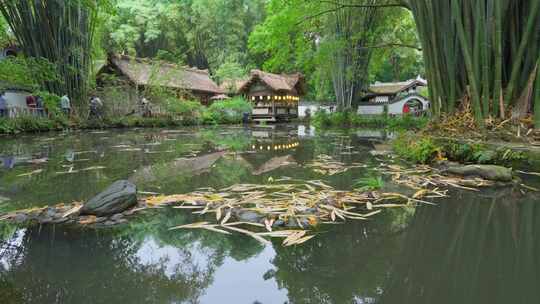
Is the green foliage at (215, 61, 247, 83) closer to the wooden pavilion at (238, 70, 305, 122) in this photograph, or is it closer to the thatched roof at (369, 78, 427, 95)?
the wooden pavilion at (238, 70, 305, 122)

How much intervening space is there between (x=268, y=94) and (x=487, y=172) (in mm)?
27635

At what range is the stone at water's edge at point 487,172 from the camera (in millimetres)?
4546

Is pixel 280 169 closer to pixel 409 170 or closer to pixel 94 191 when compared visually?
pixel 409 170

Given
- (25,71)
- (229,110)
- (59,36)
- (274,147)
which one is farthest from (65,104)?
(229,110)

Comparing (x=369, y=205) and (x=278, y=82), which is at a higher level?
(x=278, y=82)

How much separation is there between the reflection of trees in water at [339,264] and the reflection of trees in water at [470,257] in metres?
0.12

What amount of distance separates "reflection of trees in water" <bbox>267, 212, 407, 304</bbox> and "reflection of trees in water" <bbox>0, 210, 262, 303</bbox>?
38cm

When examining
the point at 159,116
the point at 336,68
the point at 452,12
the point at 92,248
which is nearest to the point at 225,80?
the point at 159,116

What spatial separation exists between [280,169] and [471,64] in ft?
13.0

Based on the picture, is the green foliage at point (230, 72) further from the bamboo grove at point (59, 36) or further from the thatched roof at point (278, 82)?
the bamboo grove at point (59, 36)

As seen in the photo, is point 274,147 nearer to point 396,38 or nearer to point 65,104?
point 65,104

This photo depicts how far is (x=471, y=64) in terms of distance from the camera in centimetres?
620

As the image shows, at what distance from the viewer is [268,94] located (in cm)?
3158

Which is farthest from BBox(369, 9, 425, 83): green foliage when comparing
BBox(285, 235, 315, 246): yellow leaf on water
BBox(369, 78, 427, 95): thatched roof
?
BBox(285, 235, 315, 246): yellow leaf on water
